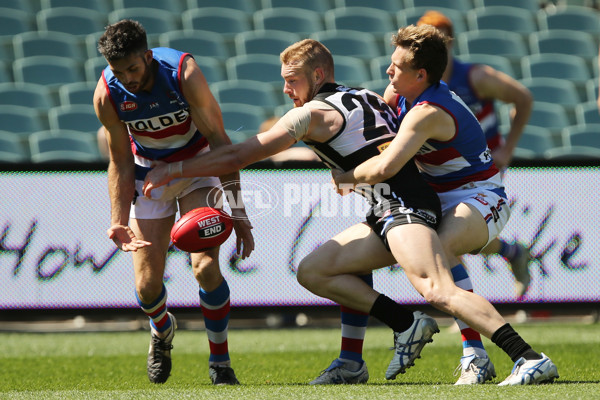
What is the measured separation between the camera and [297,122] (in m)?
3.66

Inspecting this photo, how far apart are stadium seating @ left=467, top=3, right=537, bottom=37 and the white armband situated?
778 cm

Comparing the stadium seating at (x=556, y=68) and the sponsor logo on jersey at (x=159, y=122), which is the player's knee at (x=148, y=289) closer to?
the sponsor logo on jersey at (x=159, y=122)

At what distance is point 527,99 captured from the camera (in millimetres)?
5516

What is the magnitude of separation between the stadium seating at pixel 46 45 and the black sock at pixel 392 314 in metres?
7.48

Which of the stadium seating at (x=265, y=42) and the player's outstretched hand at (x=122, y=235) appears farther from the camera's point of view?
the stadium seating at (x=265, y=42)

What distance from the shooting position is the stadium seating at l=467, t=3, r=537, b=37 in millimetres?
10891

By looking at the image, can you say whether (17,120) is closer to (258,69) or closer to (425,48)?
(258,69)

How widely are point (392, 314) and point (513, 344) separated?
0.57m

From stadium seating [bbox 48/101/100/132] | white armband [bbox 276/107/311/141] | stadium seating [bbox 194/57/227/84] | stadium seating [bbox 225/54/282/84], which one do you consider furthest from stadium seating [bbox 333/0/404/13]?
white armband [bbox 276/107/311/141]

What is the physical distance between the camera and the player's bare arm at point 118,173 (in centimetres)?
405

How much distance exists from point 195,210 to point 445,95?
1.34 m

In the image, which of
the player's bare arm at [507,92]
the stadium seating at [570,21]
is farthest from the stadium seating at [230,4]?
the player's bare arm at [507,92]

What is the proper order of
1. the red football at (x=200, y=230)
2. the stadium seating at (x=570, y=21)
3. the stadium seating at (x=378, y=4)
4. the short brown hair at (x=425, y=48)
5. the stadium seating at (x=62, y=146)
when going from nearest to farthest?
the short brown hair at (x=425, y=48) → the red football at (x=200, y=230) → the stadium seating at (x=62, y=146) → the stadium seating at (x=570, y=21) → the stadium seating at (x=378, y=4)

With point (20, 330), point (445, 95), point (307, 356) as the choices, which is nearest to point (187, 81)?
point (445, 95)
